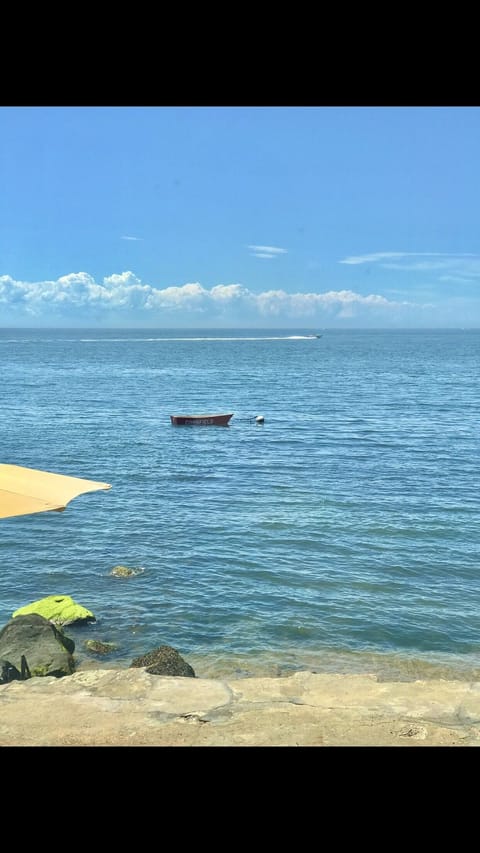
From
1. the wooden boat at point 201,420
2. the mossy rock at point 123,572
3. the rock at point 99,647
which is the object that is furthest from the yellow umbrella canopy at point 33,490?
the wooden boat at point 201,420

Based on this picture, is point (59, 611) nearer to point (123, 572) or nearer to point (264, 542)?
point (123, 572)

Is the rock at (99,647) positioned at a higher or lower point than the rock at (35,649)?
lower

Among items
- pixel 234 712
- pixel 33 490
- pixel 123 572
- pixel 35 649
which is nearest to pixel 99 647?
pixel 35 649

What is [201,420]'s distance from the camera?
174 feet

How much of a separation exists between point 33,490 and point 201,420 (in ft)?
125

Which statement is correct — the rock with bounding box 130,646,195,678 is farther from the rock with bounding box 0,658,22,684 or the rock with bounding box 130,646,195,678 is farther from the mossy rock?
the mossy rock

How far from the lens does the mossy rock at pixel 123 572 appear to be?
2128 cm

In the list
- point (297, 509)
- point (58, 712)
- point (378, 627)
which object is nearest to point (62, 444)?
point (297, 509)

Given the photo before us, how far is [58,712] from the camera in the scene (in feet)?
35.1

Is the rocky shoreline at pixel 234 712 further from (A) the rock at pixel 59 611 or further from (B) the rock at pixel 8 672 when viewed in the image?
(A) the rock at pixel 59 611

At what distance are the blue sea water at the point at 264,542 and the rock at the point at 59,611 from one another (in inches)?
15.2
